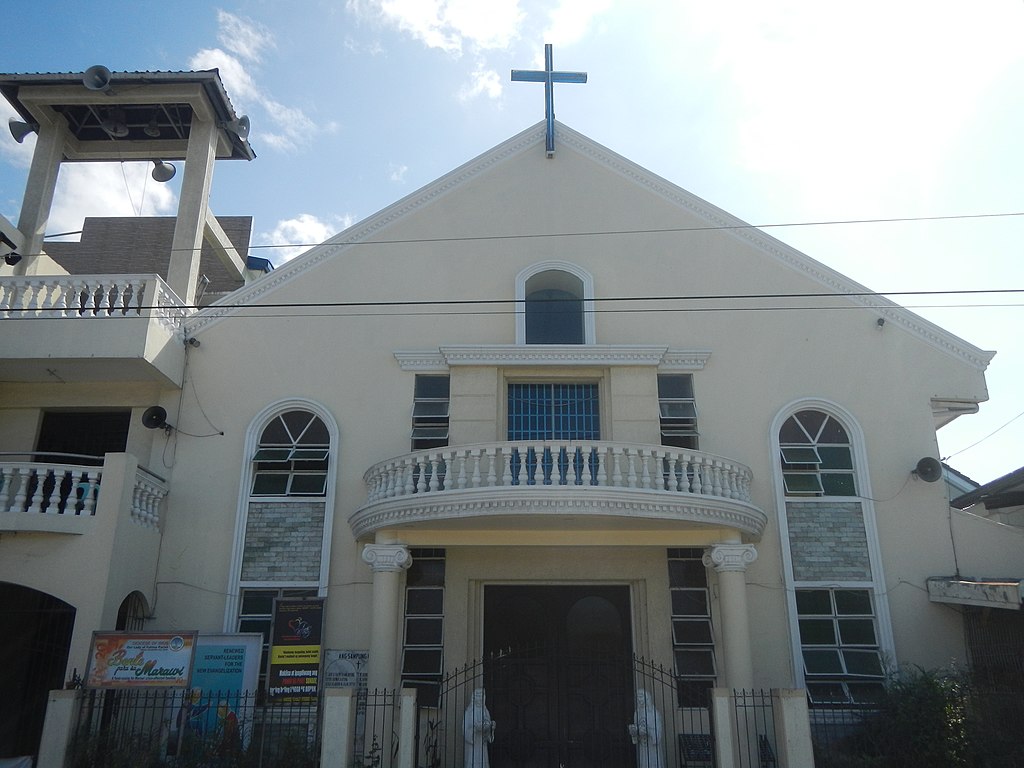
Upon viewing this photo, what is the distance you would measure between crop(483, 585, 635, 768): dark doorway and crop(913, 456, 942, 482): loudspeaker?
537cm

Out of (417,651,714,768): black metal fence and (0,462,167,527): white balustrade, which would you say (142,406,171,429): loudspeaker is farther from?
(417,651,714,768): black metal fence

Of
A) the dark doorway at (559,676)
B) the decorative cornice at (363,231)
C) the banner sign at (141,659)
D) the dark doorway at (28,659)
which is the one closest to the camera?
the banner sign at (141,659)

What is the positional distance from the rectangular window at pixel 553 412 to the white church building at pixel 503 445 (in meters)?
0.04

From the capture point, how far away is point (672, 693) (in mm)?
12555

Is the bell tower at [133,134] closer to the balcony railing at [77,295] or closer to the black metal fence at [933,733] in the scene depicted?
the balcony railing at [77,295]

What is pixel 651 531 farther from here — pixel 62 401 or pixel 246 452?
pixel 62 401

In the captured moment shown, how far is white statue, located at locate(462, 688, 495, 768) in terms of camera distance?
1157 cm

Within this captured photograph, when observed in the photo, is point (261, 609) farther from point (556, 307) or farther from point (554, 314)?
point (556, 307)

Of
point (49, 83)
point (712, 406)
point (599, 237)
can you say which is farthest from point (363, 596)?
point (49, 83)

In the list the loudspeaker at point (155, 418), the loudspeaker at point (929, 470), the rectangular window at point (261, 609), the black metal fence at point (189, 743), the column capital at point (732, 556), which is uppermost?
the loudspeaker at point (155, 418)

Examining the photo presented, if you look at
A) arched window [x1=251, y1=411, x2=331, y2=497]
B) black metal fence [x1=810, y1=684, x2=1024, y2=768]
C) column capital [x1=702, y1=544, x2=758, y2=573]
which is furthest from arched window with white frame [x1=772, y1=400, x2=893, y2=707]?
arched window [x1=251, y1=411, x2=331, y2=497]

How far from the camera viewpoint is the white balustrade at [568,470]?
1163 cm

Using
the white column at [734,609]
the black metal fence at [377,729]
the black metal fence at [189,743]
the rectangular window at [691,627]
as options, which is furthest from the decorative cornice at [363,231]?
the white column at [734,609]

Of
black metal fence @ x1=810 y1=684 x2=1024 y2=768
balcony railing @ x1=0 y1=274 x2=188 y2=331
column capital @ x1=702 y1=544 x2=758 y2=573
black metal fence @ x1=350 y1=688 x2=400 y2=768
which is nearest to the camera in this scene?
black metal fence @ x1=810 y1=684 x2=1024 y2=768
